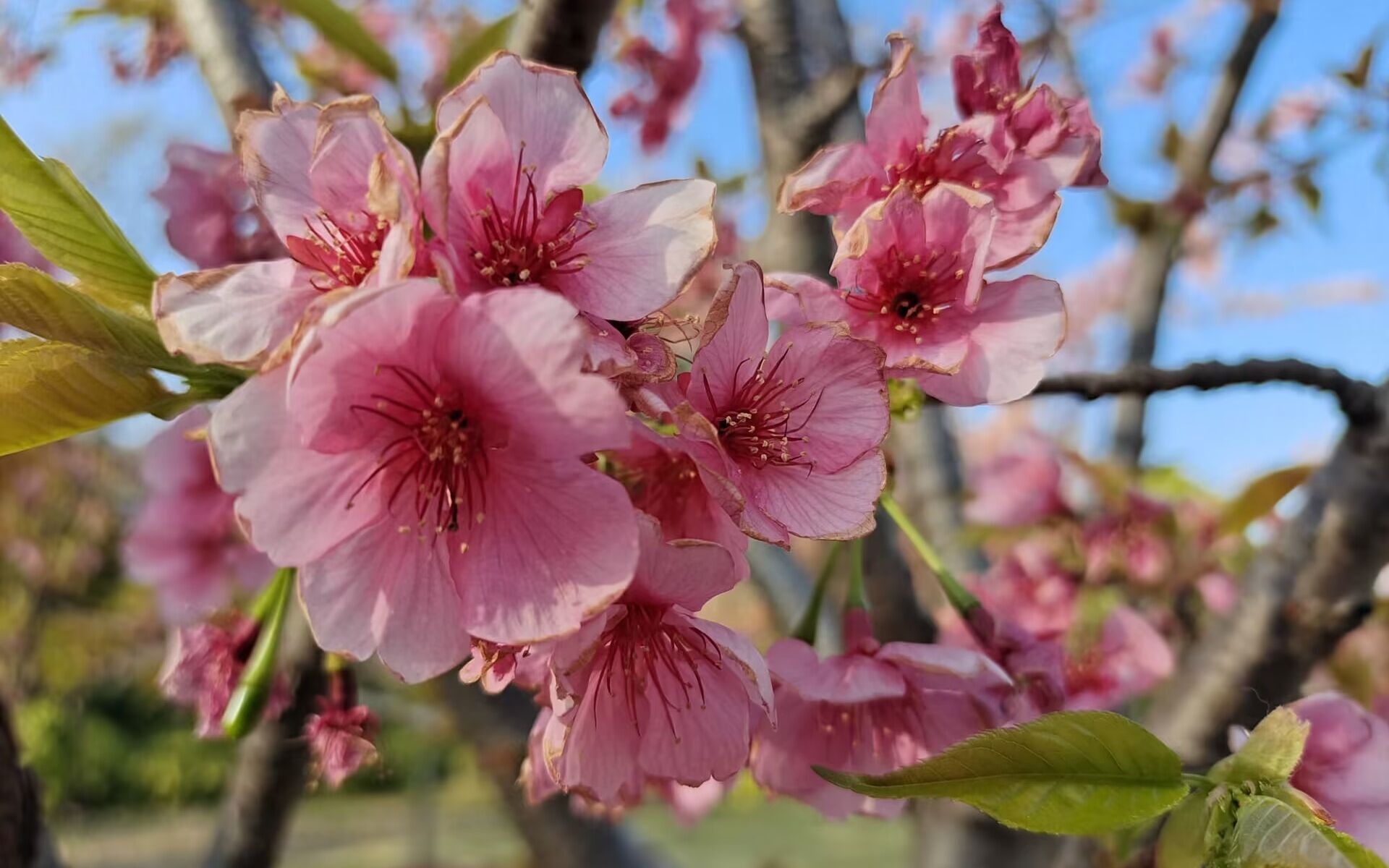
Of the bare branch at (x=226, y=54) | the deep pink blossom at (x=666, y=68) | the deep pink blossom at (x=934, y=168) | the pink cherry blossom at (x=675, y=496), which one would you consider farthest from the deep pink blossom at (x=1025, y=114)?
the deep pink blossom at (x=666, y=68)

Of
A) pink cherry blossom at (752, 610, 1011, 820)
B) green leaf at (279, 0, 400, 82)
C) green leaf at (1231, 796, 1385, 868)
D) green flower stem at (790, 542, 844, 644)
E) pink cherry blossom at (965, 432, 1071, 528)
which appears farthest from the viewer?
pink cherry blossom at (965, 432, 1071, 528)

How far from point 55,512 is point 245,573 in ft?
17.8

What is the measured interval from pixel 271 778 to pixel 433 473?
881 millimetres

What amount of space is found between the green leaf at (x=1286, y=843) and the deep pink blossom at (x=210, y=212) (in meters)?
0.90

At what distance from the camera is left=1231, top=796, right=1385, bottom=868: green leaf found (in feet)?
1.20

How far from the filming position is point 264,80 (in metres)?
0.98

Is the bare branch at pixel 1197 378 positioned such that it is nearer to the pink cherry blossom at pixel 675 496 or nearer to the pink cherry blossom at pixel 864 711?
the pink cherry blossom at pixel 864 711

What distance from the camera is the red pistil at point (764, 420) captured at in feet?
1.64

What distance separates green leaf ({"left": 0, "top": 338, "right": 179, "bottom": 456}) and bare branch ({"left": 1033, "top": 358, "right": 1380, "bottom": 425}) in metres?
0.70

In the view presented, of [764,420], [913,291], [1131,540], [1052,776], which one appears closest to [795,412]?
[764,420]

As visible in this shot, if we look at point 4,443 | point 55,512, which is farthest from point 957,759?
point 55,512

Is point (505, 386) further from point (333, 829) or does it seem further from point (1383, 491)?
point (333, 829)

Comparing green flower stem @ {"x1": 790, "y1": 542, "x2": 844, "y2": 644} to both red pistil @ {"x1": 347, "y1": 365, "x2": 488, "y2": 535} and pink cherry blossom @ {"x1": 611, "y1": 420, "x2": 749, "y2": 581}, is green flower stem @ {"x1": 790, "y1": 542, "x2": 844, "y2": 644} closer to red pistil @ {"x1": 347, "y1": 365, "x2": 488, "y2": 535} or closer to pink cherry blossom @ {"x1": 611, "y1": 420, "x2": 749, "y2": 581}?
pink cherry blossom @ {"x1": 611, "y1": 420, "x2": 749, "y2": 581}

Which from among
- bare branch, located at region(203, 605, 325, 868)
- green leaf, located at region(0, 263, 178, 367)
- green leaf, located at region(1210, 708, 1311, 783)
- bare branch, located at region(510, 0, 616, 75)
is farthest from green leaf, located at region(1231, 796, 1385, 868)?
bare branch, located at region(203, 605, 325, 868)
